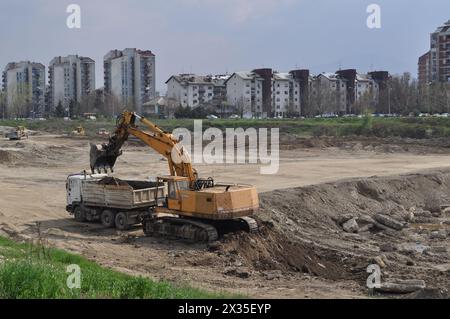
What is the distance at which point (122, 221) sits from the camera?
21.1 metres

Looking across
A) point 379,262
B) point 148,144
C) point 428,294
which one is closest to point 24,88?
point 148,144

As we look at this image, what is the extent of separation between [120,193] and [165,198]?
5.01ft

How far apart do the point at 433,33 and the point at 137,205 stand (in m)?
117

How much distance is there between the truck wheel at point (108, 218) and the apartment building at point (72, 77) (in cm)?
11448

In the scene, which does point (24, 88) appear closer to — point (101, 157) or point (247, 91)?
point (247, 91)

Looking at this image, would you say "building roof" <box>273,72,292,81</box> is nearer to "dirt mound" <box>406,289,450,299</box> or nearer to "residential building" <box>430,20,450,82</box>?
"residential building" <box>430,20,450,82</box>

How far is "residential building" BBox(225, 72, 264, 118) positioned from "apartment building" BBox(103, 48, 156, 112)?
24037 mm

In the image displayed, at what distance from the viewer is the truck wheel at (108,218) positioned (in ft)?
70.4

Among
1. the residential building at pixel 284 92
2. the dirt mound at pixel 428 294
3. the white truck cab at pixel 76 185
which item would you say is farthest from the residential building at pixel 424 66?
the dirt mound at pixel 428 294

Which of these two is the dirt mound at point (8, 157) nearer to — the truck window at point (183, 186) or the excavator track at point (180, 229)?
the excavator track at point (180, 229)

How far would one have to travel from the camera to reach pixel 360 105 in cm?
10331

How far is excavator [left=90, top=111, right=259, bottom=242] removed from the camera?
1856 centimetres
